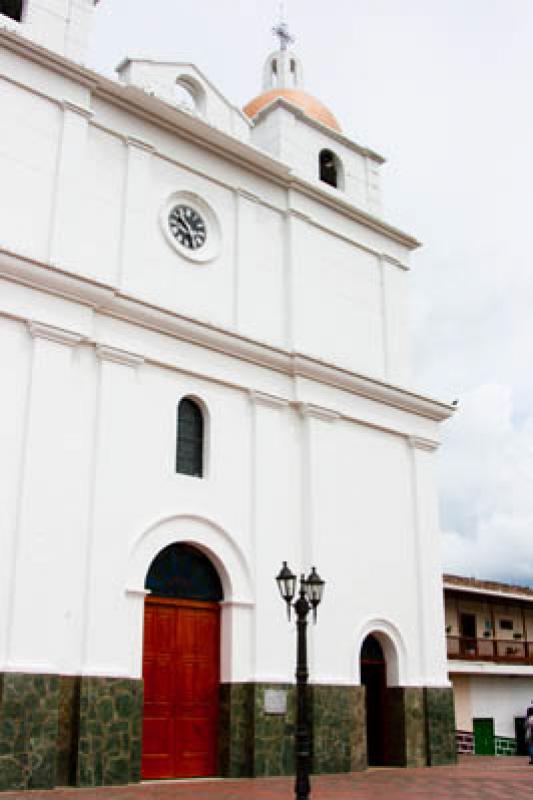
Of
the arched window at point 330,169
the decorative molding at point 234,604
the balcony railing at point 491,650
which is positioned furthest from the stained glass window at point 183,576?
the balcony railing at point 491,650

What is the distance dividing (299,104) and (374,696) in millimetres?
13011

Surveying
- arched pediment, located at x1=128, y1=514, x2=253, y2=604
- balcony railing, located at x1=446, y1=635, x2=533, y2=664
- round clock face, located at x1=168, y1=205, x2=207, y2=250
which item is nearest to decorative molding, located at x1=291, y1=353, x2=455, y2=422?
round clock face, located at x1=168, y1=205, x2=207, y2=250

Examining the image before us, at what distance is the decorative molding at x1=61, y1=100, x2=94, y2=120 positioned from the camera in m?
15.1

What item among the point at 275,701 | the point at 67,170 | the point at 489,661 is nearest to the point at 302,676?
the point at 275,701

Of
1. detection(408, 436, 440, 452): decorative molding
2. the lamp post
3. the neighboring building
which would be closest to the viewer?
the lamp post

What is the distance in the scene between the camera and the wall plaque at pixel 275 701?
48.9 ft

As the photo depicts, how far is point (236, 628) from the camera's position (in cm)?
1508

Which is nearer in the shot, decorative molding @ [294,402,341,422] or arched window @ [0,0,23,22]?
arched window @ [0,0,23,22]

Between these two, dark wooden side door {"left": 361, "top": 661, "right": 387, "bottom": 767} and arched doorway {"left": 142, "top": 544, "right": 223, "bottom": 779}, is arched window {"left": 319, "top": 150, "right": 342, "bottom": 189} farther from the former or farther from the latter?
dark wooden side door {"left": 361, "top": 661, "right": 387, "bottom": 767}

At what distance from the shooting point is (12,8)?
16078 mm

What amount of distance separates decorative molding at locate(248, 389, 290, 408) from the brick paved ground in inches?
252

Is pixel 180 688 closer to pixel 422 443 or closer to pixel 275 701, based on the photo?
pixel 275 701

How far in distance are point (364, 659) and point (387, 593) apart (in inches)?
52.2

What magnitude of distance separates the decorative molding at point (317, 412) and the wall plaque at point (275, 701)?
16.6 feet
